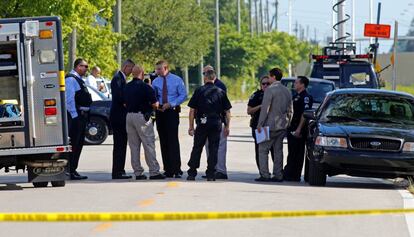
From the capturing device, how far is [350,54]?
3731 cm

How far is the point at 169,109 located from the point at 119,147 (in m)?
0.99

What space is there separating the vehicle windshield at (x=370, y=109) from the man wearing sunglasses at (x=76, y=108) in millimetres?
3777

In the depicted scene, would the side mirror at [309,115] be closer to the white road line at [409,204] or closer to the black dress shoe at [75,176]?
the white road line at [409,204]

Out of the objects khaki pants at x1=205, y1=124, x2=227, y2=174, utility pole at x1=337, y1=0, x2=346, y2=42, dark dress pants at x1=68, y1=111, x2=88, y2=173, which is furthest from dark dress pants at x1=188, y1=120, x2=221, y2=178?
utility pole at x1=337, y1=0, x2=346, y2=42

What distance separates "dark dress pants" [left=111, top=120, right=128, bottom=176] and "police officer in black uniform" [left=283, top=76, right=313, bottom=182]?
2581 millimetres

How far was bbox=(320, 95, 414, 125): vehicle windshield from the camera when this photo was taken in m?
18.6

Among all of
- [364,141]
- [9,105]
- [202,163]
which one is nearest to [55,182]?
[9,105]

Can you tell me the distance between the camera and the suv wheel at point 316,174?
17938 millimetres

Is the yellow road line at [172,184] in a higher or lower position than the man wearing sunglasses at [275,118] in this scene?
lower

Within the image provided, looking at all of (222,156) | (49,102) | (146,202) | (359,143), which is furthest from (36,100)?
(359,143)

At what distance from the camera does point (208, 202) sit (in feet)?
48.8

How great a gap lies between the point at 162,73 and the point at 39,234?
7.87 m

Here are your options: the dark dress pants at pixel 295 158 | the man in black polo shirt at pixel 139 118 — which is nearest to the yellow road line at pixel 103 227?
the man in black polo shirt at pixel 139 118

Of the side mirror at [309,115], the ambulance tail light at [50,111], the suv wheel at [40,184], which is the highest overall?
the ambulance tail light at [50,111]
